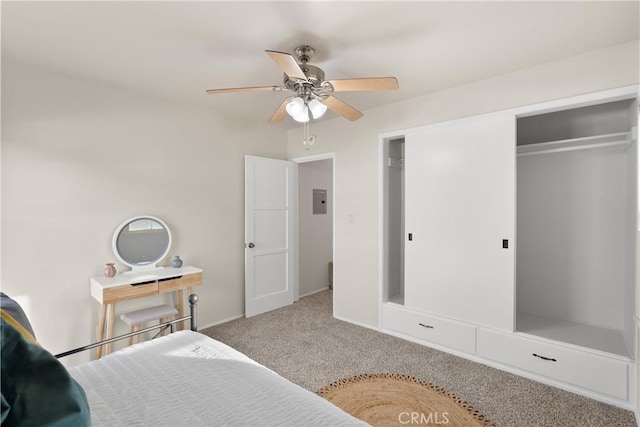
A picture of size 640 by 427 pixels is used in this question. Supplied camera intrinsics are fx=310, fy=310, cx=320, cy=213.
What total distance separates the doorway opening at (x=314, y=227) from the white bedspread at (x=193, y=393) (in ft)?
10.4

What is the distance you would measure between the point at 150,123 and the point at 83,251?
1.35 m

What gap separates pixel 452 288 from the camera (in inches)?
115

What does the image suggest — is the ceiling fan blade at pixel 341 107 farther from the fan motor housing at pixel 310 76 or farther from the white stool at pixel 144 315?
the white stool at pixel 144 315

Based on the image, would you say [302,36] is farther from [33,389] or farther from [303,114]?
[33,389]

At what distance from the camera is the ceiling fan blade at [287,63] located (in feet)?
5.18

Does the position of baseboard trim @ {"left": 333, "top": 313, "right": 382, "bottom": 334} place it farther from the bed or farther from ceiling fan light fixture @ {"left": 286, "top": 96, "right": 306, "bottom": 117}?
ceiling fan light fixture @ {"left": 286, "top": 96, "right": 306, "bottom": 117}

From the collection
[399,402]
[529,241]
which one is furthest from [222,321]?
[529,241]

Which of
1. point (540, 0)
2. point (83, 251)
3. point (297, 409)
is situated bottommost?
point (297, 409)

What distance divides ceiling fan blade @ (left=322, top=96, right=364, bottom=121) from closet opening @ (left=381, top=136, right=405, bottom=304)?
3.52 feet

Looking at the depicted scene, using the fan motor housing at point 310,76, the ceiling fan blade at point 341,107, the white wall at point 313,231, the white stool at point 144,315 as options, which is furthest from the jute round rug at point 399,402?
the white wall at point 313,231

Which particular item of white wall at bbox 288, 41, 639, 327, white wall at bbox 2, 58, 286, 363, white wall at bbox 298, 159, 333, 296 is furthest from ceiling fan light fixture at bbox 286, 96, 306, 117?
white wall at bbox 298, 159, 333, 296

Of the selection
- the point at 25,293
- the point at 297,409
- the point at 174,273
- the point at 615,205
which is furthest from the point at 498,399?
the point at 25,293

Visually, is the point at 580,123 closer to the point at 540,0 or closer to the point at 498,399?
the point at 540,0

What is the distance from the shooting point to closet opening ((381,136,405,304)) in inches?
136
